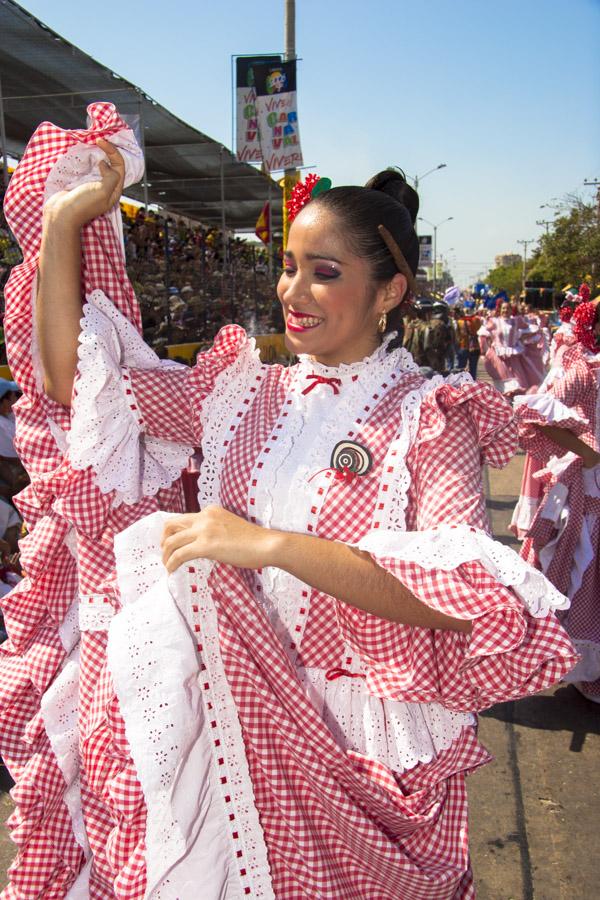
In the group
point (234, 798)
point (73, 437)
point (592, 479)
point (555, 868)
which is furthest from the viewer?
point (592, 479)

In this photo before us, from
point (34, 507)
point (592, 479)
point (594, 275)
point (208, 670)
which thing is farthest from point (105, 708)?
point (594, 275)

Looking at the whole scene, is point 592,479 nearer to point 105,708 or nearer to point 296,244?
point 296,244

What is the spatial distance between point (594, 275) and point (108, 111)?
3565 centimetres

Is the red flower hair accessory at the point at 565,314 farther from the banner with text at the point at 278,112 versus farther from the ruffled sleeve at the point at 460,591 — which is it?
the ruffled sleeve at the point at 460,591

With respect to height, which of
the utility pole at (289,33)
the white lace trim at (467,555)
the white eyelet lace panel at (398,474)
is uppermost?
the utility pole at (289,33)

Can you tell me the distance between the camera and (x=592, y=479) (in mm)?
4230

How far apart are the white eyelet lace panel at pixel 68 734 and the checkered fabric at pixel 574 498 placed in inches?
112

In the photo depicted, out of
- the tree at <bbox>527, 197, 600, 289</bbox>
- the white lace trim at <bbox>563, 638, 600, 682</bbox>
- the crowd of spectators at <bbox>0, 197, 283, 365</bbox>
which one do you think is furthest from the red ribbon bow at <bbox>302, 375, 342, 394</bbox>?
the tree at <bbox>527, 197, 600, 289</bbox>

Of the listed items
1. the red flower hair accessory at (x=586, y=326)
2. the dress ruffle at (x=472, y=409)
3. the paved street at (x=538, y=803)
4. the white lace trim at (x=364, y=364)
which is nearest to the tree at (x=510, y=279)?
the red flower hair accessory at (x=586, y=326)

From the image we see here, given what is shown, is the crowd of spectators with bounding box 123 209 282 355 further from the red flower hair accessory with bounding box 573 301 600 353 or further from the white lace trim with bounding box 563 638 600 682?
the white lace trim with bounding box 563 638 600 682

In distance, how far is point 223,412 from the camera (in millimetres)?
1743

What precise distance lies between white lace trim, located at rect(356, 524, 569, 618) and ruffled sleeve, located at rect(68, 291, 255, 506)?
600mm

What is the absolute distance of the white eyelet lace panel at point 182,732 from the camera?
1364 mm

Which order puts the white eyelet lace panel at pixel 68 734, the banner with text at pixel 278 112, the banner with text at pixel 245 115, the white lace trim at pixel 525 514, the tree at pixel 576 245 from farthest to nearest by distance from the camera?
the tree at pixel 576 245, the banner with text at pixel 245 115, the banner with text at pixel 278 112, the white lace trim at pixel 525 514, the white eyelet lace panel at pixel 68 734
